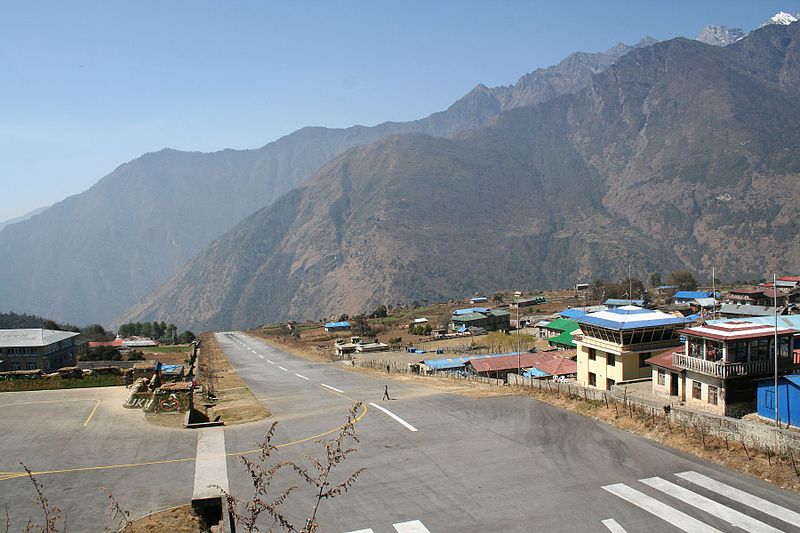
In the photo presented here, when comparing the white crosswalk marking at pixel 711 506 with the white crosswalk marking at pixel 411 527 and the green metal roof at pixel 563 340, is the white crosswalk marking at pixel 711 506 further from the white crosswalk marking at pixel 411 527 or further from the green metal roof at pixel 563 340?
the green metal roof at pixel 563 340

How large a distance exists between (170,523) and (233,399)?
23.4 meters

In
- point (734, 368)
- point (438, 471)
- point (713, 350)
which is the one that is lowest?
point (438, 471)

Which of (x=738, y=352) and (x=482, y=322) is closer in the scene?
(x=738, y=352)

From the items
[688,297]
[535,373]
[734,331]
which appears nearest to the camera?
[734,331]

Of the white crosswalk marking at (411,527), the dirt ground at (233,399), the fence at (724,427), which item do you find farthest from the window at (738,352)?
the dirt ground at (233,399)

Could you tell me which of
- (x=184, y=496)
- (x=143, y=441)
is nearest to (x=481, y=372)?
(x=143, y=441)

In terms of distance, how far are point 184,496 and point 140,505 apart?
1293 mm

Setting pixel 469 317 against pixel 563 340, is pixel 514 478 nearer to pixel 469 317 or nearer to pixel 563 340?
pixel 563 340

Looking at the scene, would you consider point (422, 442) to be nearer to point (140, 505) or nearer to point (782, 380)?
point (140, 505)

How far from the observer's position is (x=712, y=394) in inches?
1115

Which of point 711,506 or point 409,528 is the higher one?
point 711,506

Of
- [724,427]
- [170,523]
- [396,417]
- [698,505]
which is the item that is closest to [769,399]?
[724,427]

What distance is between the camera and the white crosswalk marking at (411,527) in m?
15.8

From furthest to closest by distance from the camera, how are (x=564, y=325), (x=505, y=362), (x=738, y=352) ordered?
(x=564, y=325)
(x=505, y=362)
(x=738, y=352)
